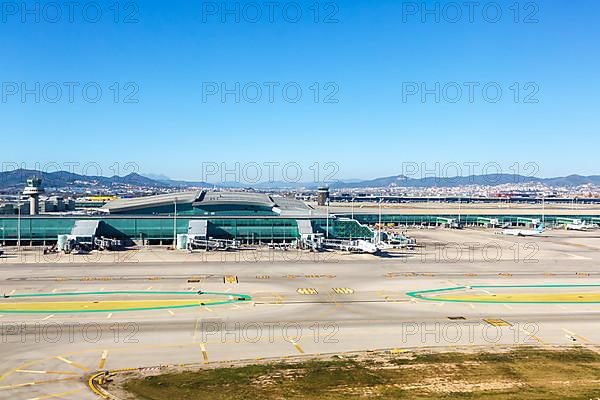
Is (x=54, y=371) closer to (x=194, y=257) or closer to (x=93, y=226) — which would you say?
(x=194, y=257)

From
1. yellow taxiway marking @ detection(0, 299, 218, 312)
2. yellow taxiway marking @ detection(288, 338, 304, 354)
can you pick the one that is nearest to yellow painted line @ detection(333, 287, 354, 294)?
yellow taxiway marking @ detection(0, 299, 218, 312)

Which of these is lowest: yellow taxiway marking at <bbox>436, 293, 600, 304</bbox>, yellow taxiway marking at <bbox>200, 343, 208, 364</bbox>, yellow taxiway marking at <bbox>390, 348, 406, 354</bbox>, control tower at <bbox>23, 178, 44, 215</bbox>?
yellow taxiway marking at <bbox>436, 293, 600, 304</bbox>

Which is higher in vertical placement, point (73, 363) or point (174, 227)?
point (174, 227)

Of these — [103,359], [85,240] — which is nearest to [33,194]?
[85,240]

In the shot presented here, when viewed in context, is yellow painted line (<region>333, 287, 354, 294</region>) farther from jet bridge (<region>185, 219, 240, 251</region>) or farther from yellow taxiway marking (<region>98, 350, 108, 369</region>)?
jet bridge (<region>185, 219, 240, 251</region>)

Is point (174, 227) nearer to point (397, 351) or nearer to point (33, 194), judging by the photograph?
point (33, 194)

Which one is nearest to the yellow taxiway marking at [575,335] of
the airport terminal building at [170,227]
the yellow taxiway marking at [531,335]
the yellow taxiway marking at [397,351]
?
the yellow taxiway marking at [531,335]

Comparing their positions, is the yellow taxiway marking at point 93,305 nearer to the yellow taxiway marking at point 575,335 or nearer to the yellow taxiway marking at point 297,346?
the yellow taxiway marking at point 297,346

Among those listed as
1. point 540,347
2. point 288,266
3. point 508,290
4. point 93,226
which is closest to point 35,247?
point 93,226

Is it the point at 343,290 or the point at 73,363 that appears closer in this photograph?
the point at 73,363
